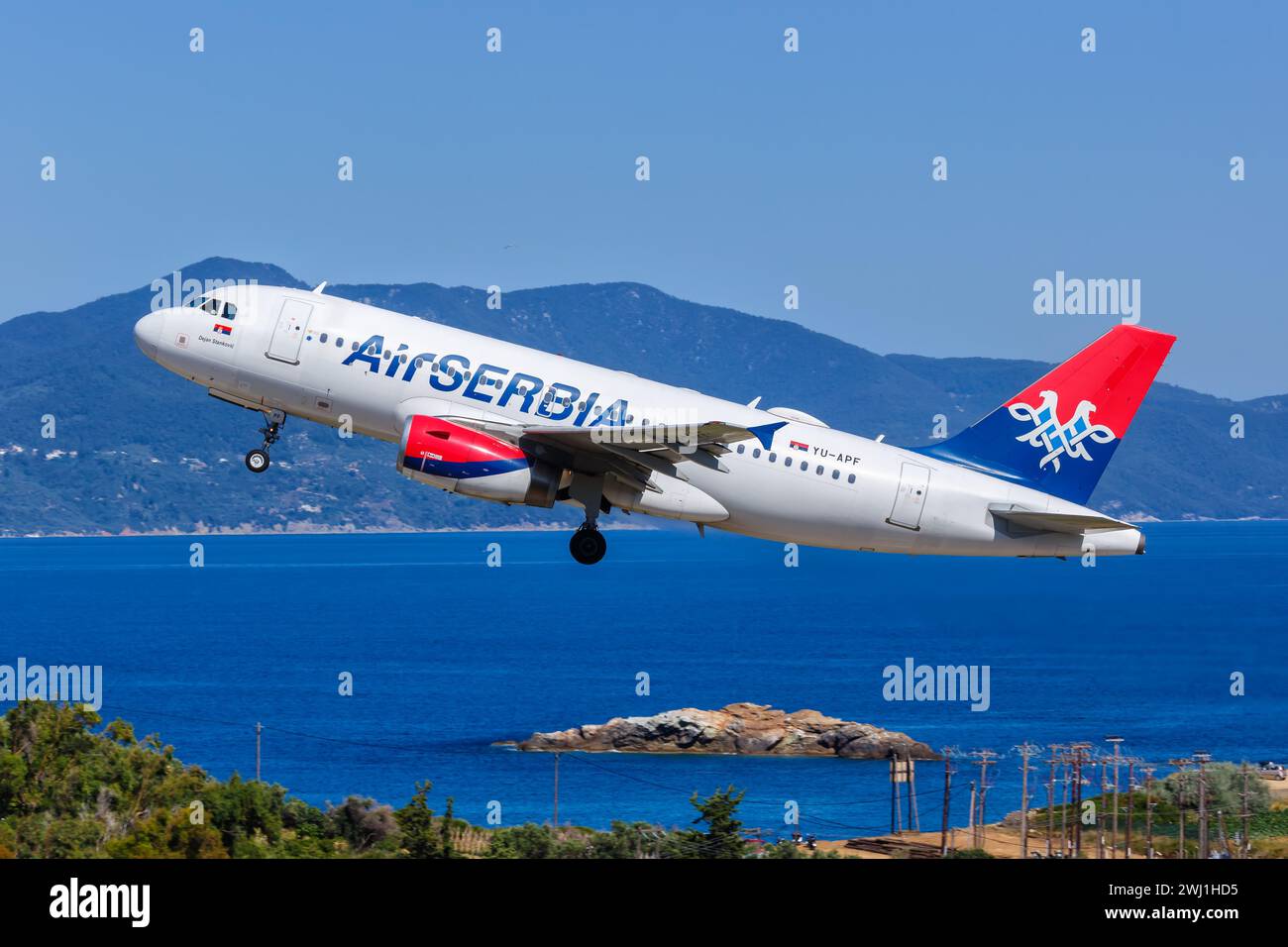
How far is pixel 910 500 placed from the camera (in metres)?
38.8

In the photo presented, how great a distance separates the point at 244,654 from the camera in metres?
198

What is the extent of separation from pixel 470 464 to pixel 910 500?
1146 cm

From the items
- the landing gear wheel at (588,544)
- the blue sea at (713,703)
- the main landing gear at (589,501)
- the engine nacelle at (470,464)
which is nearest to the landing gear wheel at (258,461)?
the engine nacelle at (470,464)

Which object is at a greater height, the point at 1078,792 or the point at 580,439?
the point at 580,439

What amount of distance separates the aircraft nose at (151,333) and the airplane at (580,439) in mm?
57

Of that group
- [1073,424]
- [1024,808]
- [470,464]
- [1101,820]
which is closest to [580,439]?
[470,464]

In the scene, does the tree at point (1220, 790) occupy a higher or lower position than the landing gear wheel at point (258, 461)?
lower

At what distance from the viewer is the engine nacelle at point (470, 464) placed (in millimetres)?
35344

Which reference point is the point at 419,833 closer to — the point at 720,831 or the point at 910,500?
the point at 720,831

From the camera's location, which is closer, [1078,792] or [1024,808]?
[1078,792]

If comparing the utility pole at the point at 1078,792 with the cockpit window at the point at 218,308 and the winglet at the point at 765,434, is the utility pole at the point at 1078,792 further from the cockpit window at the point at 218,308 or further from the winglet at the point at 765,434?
the cockpit window at the point at 218,308

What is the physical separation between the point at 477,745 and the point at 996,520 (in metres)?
106

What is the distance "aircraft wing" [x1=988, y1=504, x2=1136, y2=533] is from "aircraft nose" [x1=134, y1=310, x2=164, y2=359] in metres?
22.0
